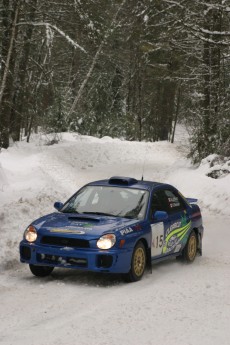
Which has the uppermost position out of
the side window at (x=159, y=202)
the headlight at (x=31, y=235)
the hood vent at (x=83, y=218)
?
the side window at (x=159, y=202)

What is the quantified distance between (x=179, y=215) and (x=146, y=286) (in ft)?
7.30

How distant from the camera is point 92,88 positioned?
1805 inches

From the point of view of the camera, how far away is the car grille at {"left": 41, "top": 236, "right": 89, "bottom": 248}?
837 cm

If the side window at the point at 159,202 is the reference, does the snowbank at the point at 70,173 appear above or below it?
below

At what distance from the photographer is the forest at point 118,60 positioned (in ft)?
62.7

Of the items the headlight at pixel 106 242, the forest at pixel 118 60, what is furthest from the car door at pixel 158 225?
the forest at pixel 118 60

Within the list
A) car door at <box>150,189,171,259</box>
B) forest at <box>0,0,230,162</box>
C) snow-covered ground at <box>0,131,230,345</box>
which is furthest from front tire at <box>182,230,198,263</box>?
forest at <box>0,0,230,162</box>

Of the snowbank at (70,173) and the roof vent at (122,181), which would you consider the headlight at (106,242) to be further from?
the snowbank at (70,173)

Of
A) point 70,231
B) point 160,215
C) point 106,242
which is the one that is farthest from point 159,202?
point 70,231

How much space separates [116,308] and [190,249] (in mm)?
3877

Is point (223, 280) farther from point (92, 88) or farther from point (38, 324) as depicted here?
point (92, 88)

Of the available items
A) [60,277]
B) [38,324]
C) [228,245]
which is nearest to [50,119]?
[228,245]

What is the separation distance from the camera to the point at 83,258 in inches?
327

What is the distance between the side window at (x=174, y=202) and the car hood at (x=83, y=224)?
144 centimetres
